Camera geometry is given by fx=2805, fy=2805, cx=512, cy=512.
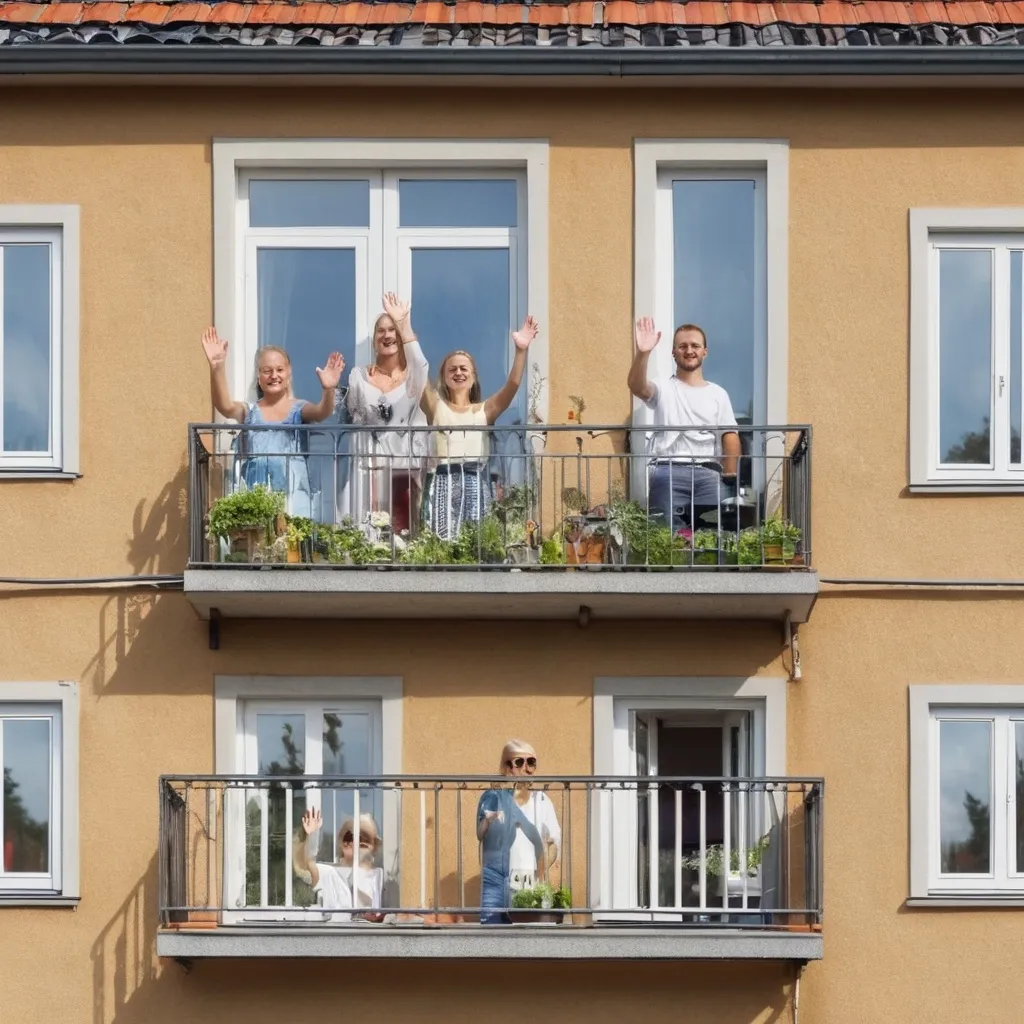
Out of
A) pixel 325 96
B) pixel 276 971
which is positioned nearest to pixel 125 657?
pixel 276 971

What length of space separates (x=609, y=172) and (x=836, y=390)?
6.80 ft

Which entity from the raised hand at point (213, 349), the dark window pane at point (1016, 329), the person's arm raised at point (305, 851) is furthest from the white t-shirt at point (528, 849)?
the dark window pane at point (1016, 329)

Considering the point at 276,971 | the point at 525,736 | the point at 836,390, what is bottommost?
the point at 276,971

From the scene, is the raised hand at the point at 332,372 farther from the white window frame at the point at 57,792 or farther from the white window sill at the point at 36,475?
the white window frame at the point at 57,792

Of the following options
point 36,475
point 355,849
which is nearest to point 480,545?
point 355,849

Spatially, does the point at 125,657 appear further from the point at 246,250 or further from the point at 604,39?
the point at 604,39

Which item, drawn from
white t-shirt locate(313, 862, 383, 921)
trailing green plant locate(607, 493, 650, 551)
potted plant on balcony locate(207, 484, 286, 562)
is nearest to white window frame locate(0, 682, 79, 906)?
potted plant on balcony locate(207, 484, 286, 562)

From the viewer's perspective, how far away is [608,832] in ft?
58.6

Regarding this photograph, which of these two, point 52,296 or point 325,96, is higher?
Answer: point 325,96

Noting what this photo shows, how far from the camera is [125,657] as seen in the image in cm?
1817

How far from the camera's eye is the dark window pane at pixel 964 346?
18.4 meters

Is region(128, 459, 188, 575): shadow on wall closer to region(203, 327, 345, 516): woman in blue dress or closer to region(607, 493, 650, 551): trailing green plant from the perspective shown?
region(203, 327, 345, 516): woman in blue dress

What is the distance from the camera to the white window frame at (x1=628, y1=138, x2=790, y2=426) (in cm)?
1833

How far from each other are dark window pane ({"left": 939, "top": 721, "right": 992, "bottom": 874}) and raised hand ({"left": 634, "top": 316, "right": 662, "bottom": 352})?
3.18 meters
